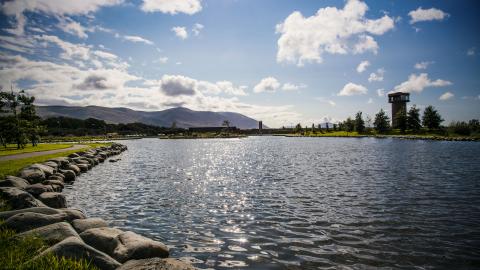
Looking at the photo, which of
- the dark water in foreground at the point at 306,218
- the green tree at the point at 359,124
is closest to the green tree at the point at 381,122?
the green tree at the point at 359,124

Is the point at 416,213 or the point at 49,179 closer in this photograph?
the point at 416,213

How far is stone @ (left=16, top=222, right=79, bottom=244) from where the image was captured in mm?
9258

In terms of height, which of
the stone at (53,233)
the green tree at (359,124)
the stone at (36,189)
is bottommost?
the stone at (36,189)

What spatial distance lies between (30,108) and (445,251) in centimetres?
6546

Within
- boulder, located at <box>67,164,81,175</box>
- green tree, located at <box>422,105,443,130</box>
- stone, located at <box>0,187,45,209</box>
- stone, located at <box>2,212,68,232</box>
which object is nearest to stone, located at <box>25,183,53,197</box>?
stone, located at <box>0,187,45,209</box>

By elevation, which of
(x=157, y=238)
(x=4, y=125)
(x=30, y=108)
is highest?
(x=30, y=108)

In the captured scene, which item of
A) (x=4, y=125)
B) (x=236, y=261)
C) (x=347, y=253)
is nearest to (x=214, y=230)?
(x=236, y=261)

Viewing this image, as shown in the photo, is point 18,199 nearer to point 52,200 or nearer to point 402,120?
point 52,200

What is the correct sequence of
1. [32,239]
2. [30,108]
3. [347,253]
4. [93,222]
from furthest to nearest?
[30,108] → [93,222] → [347,253] → [32,239]

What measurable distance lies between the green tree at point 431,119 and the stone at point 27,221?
155028 mm

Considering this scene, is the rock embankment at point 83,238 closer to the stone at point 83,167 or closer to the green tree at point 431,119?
the stone at point 83,167

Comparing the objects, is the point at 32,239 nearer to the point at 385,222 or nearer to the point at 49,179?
the point at 385,222

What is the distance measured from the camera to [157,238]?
497 inches

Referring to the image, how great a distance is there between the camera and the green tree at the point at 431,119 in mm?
133500
